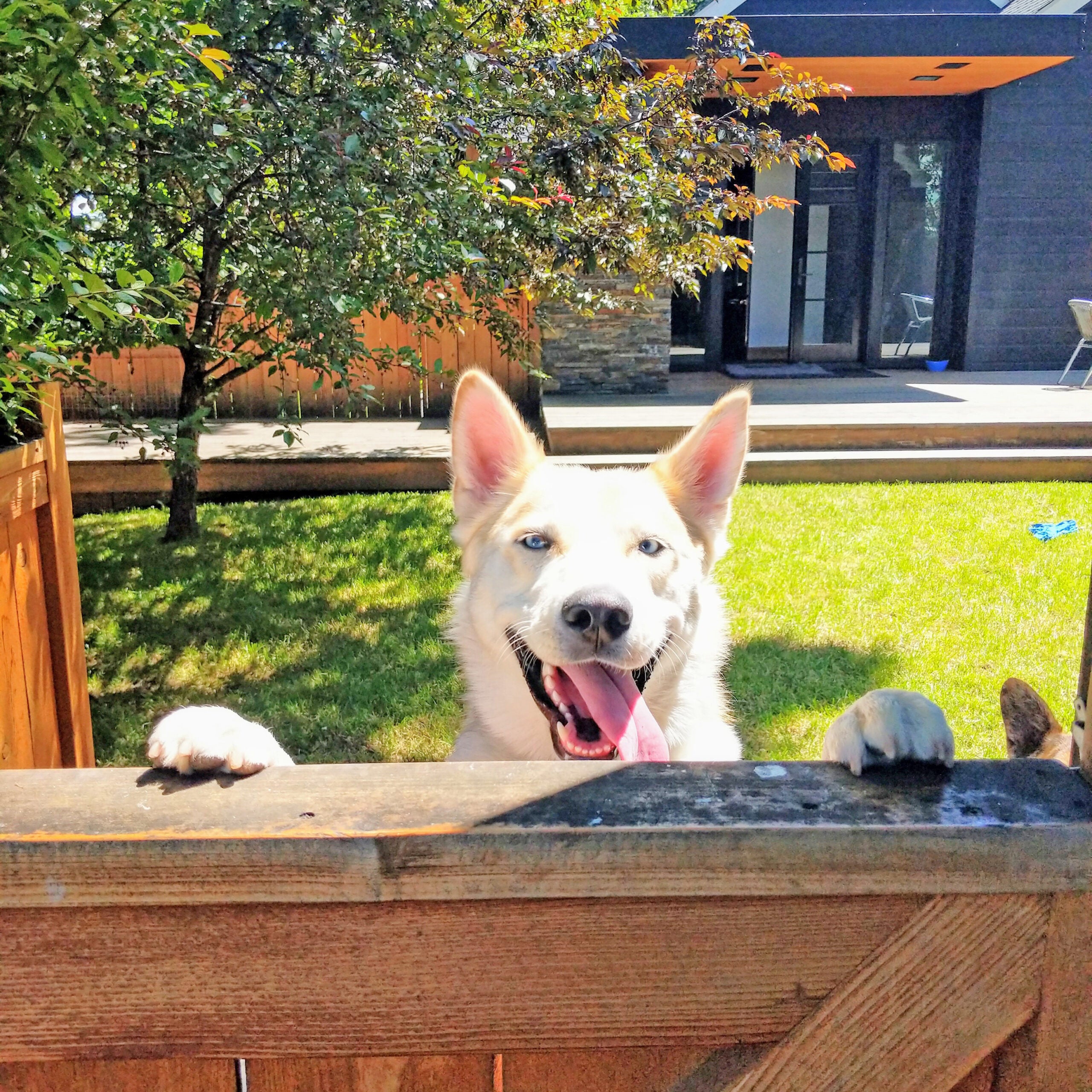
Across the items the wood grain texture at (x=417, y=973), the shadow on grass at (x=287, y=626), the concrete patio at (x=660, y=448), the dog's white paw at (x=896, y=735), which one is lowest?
the shadow on grass at (x=287, y=626)

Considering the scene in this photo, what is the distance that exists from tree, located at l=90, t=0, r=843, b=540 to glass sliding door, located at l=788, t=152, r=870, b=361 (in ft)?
33.0

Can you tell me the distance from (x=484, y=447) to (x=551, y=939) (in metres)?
2.03

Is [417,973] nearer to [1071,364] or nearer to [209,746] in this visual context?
[209,746]

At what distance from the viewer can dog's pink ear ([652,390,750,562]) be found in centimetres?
287

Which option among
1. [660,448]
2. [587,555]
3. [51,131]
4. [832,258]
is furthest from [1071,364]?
[51,131]

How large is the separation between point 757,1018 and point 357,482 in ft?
28.7

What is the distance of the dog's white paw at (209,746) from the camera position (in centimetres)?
124

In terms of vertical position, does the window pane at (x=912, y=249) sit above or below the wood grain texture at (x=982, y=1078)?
above

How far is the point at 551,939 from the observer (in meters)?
1.06

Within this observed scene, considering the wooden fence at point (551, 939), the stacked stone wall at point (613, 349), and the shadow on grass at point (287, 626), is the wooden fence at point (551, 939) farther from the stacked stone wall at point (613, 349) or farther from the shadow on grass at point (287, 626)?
the stacked stone wall at point (613, 349)

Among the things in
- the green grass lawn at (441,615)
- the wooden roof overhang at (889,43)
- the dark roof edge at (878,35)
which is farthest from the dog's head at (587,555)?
the dark roof edge at (878,35)

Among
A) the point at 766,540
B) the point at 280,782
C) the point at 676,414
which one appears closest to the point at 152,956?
the point at 280,782

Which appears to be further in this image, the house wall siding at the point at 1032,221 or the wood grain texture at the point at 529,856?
the house wall siding at the point at 1032,221

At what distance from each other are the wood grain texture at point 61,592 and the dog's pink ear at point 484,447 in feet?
5.19
